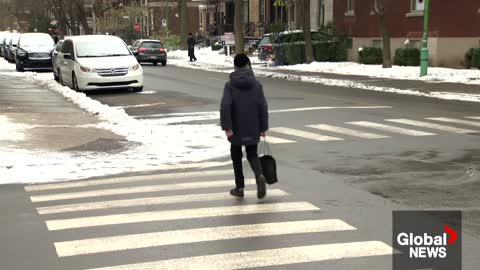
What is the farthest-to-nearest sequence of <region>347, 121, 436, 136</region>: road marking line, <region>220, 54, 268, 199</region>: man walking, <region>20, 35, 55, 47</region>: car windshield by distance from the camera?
<region>20, 35, 55, 47</region>: car windshield, <region>347, 121, 436, 136</region>: road marking line, <region>220, 54, 268, 199</region>: man walking

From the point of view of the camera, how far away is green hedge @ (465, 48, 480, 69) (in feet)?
86.2

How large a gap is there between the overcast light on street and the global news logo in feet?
0.07

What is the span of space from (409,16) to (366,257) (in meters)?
27.8

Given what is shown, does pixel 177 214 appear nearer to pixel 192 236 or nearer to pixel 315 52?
pixel 192 236

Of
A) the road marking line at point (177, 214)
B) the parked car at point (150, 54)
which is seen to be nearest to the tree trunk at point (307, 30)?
the parked car at point (150, 54)

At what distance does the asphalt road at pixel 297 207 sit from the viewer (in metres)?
5.35

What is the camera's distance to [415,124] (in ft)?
42.9

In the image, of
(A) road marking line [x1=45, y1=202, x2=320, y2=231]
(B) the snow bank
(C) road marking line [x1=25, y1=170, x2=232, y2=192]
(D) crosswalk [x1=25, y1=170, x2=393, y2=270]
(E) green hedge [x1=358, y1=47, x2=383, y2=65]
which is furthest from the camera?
(E) green hedge [x1=358, y1=47, x2=383, y2=65]

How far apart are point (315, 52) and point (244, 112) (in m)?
29.1

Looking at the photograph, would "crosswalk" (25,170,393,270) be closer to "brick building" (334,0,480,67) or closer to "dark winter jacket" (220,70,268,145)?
"dark winter jacket" (220,70,268,145)

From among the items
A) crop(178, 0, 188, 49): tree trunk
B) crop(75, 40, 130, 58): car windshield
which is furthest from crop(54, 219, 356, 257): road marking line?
crop(178, 0, 188, 49): tree trunk

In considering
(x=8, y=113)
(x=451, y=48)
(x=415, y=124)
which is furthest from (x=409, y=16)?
(x=8, y=113)

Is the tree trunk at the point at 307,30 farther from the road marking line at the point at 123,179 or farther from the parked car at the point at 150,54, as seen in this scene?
the road marking line at the point at 123,179

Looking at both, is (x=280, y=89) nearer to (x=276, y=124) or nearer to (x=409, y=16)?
(x=276, y=124)
